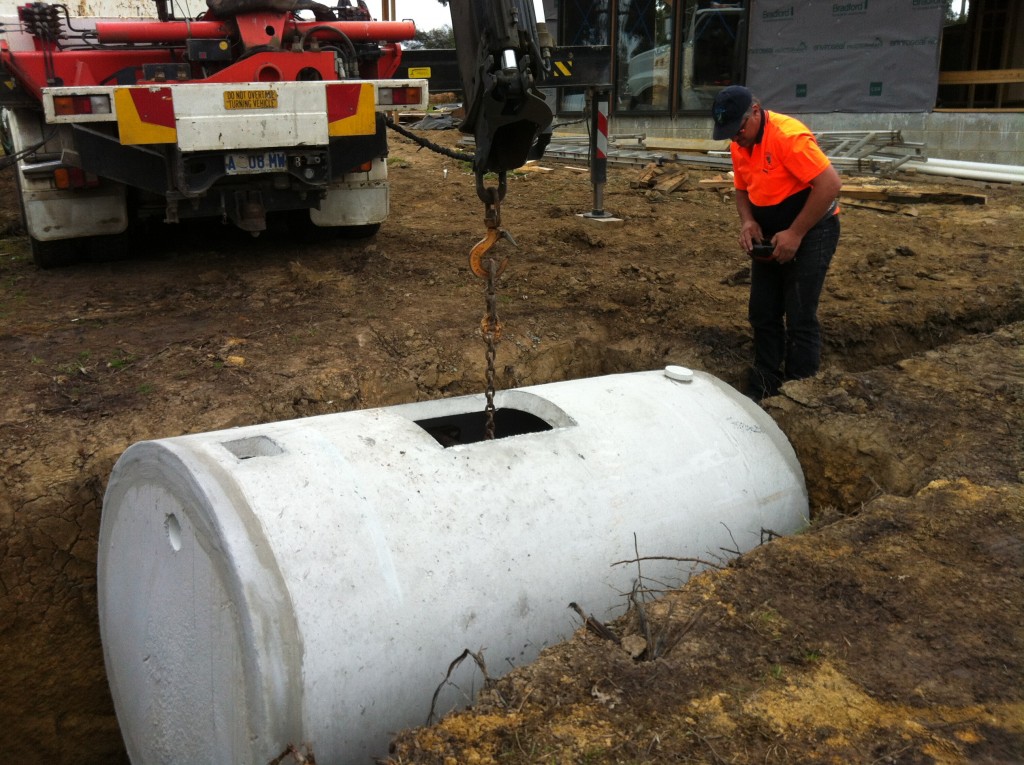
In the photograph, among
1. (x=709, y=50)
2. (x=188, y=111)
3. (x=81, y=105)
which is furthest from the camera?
(x=709, y=50)

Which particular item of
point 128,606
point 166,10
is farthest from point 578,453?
point 166,10

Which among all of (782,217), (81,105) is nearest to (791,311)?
(782,217)

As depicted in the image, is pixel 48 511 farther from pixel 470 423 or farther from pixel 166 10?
pixel 166 10

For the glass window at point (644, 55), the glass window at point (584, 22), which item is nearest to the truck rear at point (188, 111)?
the glass window at point (644, 55)

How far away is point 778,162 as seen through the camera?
14.6ft

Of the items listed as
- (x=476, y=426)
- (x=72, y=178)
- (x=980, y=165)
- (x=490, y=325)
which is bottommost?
(x=476, y=426)

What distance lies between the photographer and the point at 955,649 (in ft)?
7.48

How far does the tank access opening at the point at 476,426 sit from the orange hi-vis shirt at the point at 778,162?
6.36 ft

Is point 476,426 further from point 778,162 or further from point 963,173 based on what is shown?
point 963,173

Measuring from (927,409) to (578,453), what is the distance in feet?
6.12

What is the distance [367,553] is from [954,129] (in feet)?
36.0

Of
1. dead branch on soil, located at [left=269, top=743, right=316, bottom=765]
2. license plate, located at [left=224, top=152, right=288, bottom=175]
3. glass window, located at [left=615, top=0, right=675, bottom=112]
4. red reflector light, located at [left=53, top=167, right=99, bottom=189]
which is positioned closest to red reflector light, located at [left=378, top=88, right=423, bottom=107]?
license plate, located at [left=224, top=152, right=288, bottom=175]

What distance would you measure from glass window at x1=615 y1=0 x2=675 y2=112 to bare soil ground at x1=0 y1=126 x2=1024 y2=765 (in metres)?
5.54

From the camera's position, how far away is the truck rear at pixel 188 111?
543cm
